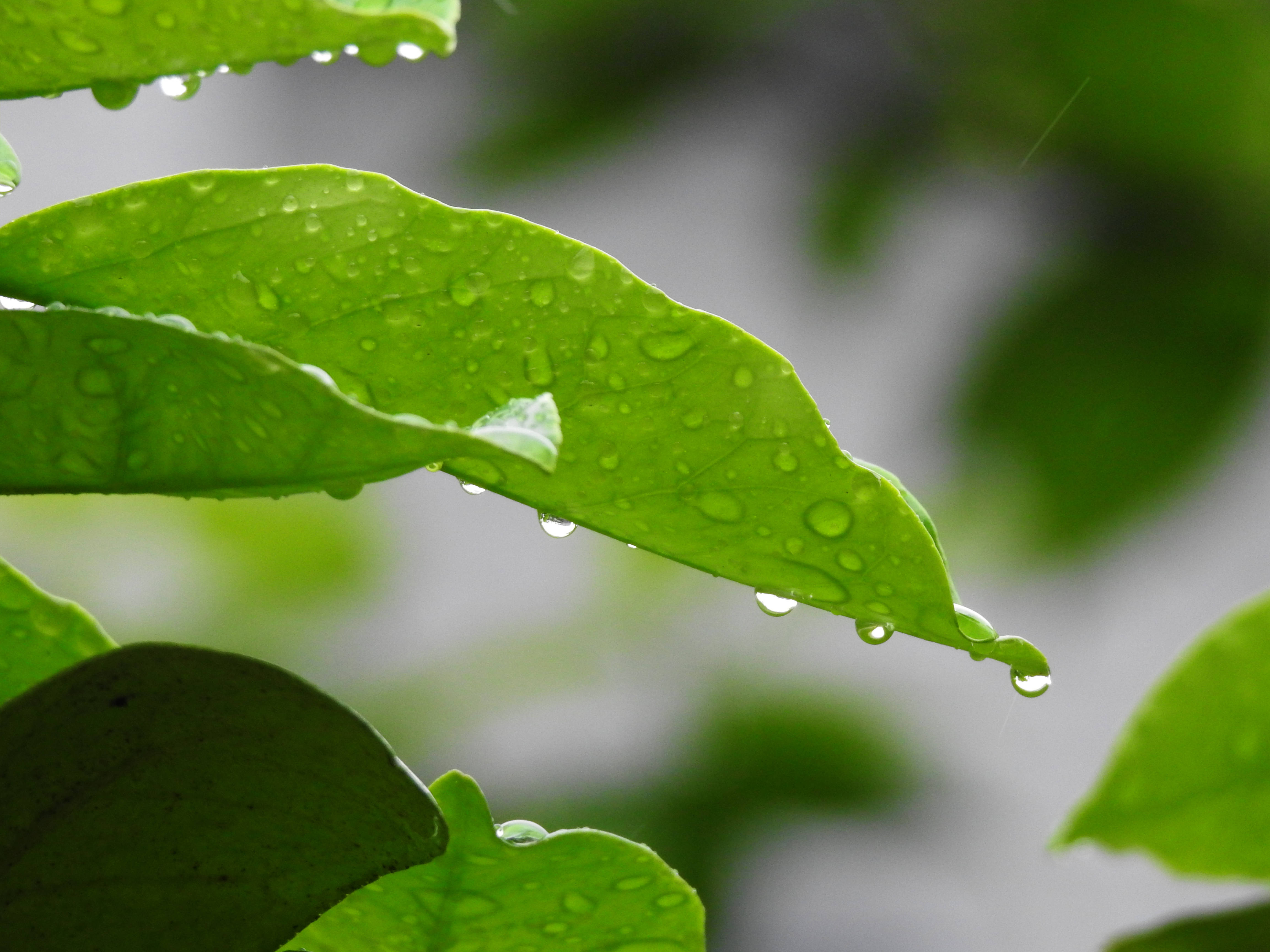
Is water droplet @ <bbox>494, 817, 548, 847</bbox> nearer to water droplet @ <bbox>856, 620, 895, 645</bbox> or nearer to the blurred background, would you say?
water droplet @ <bbox>856, 620, 895, 645</bbox>

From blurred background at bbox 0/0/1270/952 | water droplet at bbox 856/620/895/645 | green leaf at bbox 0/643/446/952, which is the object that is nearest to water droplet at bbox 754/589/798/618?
water droplet at bbox 856/620/895/645

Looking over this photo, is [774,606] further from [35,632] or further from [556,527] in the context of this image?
[35,632]

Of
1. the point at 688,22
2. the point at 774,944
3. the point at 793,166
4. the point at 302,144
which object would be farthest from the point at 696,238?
the point at 774,944

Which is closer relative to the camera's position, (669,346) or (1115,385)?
(669,346)

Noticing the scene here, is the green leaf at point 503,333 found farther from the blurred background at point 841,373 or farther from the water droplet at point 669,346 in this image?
the blurred background at point 841,373

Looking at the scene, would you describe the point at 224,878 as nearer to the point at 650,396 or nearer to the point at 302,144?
the point at 650,396

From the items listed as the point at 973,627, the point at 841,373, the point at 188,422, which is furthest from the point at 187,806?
the point at 841,373

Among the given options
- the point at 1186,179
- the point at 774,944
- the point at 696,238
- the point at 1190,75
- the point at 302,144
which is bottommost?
the point at 774,944
